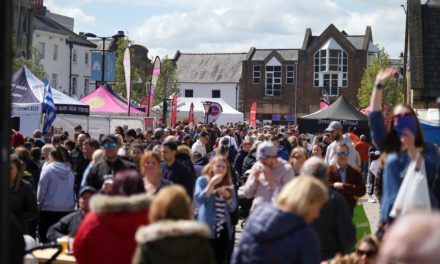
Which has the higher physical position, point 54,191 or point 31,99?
point 31,99

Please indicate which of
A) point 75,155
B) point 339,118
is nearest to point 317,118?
point 339,118

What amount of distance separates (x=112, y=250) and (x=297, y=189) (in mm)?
1426

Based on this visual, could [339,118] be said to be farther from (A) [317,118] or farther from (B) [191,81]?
(B) [191,81]

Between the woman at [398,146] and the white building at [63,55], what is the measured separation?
60.6 m

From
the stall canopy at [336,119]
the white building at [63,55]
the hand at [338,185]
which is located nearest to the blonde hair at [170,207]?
the hand at [338,185]

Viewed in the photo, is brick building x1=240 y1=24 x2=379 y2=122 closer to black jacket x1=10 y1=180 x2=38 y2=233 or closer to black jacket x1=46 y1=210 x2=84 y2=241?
black jacket x1=10 y1=180 x2=38 y2=233

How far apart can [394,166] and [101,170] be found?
12.5 ft

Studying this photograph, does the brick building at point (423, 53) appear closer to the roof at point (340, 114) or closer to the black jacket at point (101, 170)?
the roof at point (340, 114)

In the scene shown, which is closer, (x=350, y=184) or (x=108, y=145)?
(x=350, y=184)

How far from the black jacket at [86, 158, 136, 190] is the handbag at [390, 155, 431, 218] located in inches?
153

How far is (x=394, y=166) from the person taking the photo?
749 centimetres

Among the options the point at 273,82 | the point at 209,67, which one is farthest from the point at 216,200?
the point at 209,67

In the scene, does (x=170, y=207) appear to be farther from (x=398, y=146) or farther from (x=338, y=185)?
(x=338, y=185)

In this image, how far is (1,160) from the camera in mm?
3121
